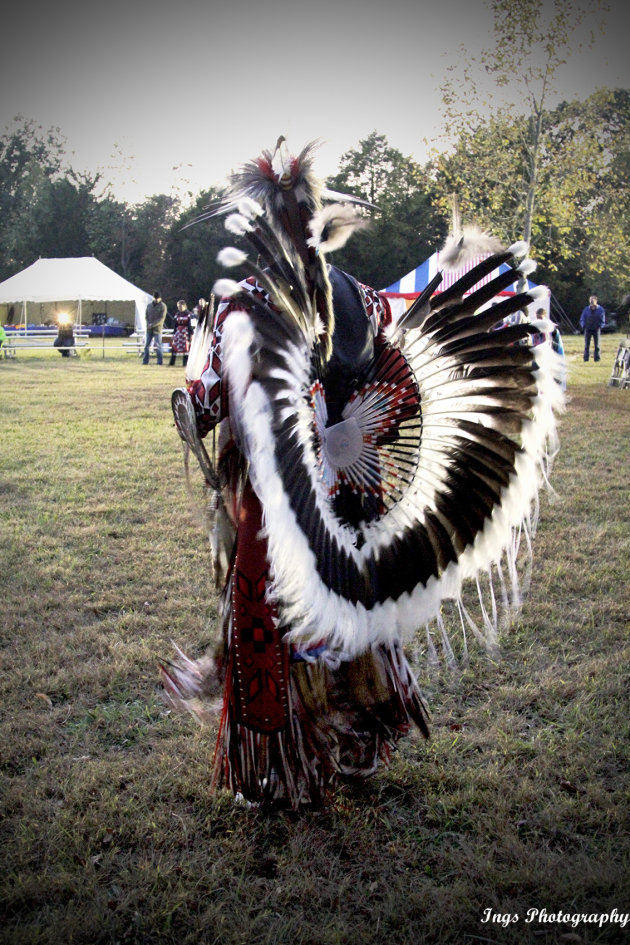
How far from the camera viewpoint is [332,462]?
73.1 inches

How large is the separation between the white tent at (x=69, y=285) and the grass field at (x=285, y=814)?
18.7m

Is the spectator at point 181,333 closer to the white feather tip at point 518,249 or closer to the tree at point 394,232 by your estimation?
the tree at point 394,232

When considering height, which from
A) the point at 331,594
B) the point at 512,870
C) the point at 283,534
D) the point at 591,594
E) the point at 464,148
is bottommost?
the point at 512,870

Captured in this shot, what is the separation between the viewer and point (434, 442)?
6.17ft

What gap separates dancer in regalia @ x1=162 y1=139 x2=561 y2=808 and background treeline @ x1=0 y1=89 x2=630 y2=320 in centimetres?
33

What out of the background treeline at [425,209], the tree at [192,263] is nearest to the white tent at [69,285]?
the background treeline at [425,209]

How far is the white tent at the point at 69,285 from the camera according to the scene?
21.2m

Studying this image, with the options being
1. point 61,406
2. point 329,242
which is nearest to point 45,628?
point 329,242

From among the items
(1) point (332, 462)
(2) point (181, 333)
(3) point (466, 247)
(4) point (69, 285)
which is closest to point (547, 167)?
(2) point (181, 333)

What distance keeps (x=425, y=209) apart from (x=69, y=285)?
46.5 ft

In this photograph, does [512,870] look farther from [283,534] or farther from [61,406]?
[61,406]

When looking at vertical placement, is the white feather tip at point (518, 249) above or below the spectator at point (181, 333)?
below

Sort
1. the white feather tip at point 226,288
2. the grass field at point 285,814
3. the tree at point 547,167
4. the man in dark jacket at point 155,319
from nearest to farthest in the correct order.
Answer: the white feather tip at point 226,288, the grass field at point 285,814, the tree at point 547,167, the man in dark jacket at point 155,319

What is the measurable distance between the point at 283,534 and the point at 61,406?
353 inches
